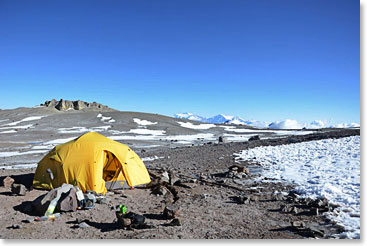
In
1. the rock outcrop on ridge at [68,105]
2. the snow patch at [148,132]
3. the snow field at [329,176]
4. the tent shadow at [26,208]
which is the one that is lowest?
the tent shadow at [26,208]

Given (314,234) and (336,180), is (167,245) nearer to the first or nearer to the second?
(314,234)

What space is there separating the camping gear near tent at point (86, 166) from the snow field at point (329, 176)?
651 centimetres

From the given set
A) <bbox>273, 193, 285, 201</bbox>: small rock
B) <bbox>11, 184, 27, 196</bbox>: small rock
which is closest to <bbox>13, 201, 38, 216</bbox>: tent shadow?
<bbox>11, 184, 27, 196</bbox>: small rock

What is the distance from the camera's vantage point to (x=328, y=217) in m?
6.72

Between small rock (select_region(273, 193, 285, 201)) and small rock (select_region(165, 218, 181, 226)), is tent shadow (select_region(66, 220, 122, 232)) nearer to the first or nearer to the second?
small rock (select_region(165, 218, 181, 226))

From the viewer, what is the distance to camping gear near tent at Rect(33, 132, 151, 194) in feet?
31.2

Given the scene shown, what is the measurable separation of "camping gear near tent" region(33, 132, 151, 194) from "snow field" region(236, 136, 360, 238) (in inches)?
256

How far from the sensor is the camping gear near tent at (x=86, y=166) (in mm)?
9516

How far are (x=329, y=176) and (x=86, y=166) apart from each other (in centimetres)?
954

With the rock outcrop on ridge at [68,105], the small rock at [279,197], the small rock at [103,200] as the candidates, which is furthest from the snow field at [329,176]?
the rock outcrop on ridge at [68,105]

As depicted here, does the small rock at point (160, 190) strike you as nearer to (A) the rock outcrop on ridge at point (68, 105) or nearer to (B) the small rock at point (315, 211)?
(B) the small rock at point (315, 211)

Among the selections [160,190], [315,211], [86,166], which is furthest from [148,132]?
[315,211]

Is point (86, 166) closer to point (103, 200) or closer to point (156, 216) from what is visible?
point (103, 200)

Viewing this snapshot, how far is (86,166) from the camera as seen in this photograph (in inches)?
378
